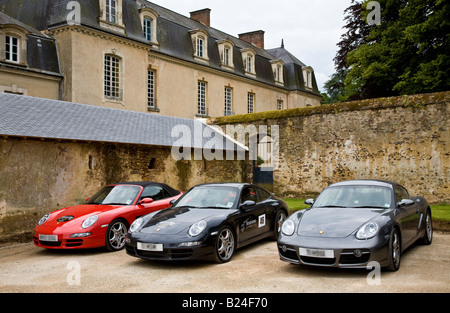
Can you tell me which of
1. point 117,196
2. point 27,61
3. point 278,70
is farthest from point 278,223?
point 278,70

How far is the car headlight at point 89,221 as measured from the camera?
8383 millimetres

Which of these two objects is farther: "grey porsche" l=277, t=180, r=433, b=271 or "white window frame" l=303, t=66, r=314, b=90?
"white window frame" l=303, t=66, r=314, b=90

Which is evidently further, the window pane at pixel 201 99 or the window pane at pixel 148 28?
the window pane at pixel 201 99

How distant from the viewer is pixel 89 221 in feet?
27.8

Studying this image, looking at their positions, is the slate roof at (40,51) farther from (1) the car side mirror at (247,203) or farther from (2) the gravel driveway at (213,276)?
(1) the car side mirror at (247,203)

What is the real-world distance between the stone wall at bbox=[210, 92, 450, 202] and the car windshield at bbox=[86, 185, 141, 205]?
10547 mm

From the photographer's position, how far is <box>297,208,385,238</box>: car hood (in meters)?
6.26

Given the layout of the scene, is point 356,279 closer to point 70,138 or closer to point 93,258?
point 93,258

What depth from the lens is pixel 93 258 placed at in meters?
8.01

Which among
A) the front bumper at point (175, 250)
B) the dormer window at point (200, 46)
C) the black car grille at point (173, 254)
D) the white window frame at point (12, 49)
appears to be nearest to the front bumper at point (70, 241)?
the front bumper at point (175, 250)

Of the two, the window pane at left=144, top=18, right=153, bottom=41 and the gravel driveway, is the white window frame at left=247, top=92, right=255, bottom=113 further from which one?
the gravel driveway

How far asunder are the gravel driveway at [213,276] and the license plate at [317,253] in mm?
323

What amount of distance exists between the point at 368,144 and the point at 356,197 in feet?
33.4

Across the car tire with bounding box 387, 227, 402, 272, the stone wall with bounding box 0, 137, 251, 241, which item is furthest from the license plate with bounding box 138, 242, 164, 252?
the stone wall with bounding box 0, 137, 251, 241
